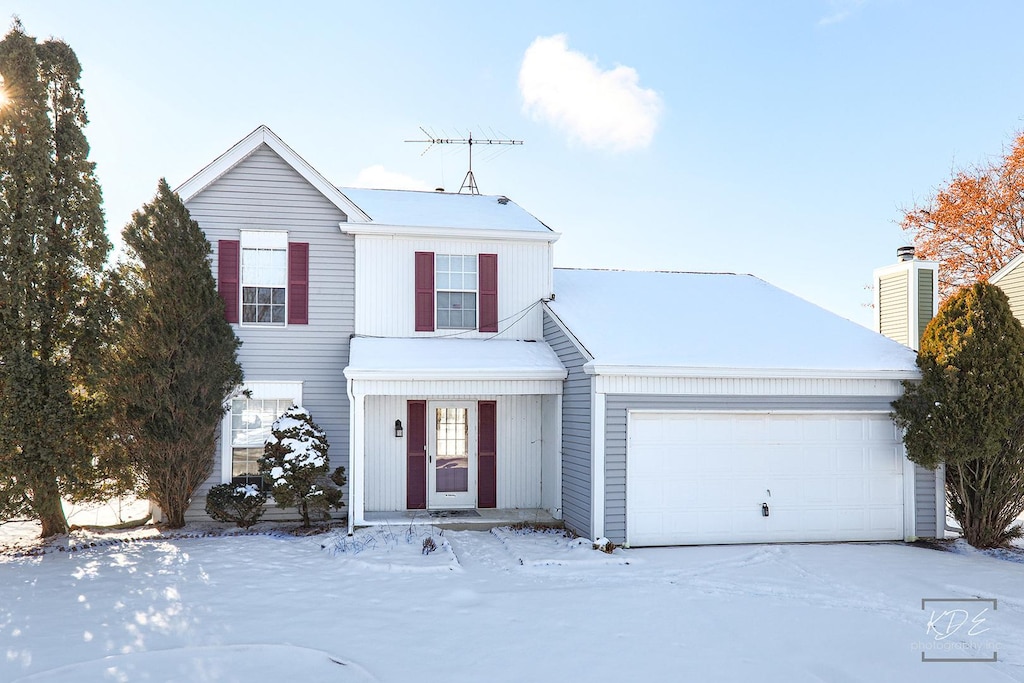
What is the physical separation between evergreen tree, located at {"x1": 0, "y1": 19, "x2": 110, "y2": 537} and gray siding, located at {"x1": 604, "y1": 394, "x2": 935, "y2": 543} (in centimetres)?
790

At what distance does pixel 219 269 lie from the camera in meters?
12.0

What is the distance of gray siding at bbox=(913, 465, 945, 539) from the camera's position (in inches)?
437

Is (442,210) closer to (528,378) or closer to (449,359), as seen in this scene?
(449,359)

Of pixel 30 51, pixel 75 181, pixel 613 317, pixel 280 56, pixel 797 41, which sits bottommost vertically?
pixel 613 317

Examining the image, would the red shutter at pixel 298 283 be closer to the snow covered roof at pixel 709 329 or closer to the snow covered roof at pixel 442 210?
the snow covered roof at pixel 442 210

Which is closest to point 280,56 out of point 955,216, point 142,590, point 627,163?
point 627,163

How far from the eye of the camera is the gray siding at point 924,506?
11.1m

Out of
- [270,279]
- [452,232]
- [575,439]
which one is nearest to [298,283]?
[270,279]

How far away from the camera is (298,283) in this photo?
40.4 ft

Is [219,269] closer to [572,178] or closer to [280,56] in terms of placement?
[280,56]

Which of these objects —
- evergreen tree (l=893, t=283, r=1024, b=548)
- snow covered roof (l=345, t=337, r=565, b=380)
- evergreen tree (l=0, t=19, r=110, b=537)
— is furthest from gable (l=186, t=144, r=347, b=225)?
evergreen tree (l=893, t=283, r=1024, b=548)

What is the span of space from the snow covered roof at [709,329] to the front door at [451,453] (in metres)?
2.67

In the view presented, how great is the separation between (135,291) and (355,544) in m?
5.46

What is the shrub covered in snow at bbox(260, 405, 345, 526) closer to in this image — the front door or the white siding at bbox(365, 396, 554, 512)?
the white siding at bbox(365, 396, 554, 512)
